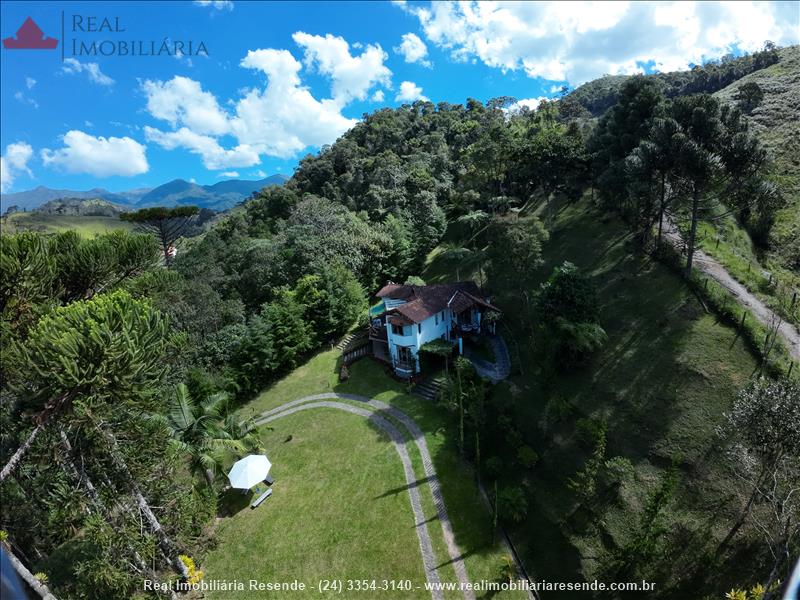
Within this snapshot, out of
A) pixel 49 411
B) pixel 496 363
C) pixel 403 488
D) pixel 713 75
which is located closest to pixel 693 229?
pixel 496 363

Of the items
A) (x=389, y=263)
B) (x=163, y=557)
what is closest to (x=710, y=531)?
(x=163, y=557)

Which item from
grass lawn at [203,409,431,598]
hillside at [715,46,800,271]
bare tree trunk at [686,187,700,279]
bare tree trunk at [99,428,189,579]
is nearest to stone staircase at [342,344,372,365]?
grass lawn at [203,409,431,598]

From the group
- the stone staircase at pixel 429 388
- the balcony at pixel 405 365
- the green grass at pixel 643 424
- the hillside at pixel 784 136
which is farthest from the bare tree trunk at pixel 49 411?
the hillside at pixel 784 136

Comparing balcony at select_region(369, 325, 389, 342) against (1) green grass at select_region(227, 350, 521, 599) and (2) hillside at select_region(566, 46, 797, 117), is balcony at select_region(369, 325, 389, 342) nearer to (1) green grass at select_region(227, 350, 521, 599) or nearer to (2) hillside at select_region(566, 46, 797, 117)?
(1) green grass at select_region(227, 350, 521, 599)

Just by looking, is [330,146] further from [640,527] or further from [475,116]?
[640,527]

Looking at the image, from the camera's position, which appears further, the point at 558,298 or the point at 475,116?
the point at 475,116

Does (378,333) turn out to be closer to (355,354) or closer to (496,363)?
(355,354)
